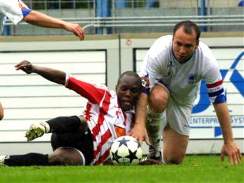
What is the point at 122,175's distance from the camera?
9.02 m

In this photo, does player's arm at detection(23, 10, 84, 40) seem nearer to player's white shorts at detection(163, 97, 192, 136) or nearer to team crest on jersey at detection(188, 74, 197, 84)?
team crest on jersey at detection(188, 74, 197, 84)

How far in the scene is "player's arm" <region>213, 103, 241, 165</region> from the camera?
10.8m

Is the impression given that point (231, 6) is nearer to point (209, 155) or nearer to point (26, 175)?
point (209, 155)

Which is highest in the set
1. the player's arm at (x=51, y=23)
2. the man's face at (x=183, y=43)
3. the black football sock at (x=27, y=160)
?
the player's arm at (x=51, y=23)

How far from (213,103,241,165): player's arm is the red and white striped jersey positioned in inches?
40.3

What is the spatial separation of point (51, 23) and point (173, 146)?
3794 millimetres

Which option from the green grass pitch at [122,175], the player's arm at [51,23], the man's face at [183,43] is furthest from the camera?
the man's face at [183,43]

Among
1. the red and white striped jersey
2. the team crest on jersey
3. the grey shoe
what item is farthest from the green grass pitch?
the grey shoe

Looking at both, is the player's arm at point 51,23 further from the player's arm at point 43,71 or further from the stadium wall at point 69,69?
the stadium wall at point 69,69

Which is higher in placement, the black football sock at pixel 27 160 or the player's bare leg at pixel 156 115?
the player's bare leg at pixel 156 115

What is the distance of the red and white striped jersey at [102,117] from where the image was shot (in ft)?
36.7

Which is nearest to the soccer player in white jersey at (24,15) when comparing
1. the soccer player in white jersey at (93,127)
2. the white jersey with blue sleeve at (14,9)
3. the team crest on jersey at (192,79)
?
the white jersey with blue sleeve at (14,9)

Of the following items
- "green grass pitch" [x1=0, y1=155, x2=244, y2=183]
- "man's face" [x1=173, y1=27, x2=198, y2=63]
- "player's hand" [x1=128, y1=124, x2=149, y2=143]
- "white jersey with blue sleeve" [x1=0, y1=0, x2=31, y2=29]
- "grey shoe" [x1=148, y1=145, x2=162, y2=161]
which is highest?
"white jersey with blue sleeve" [x1=0, y1=0, x2=31, y2=29]

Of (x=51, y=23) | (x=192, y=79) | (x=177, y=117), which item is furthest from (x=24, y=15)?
(x=177, y=117)
